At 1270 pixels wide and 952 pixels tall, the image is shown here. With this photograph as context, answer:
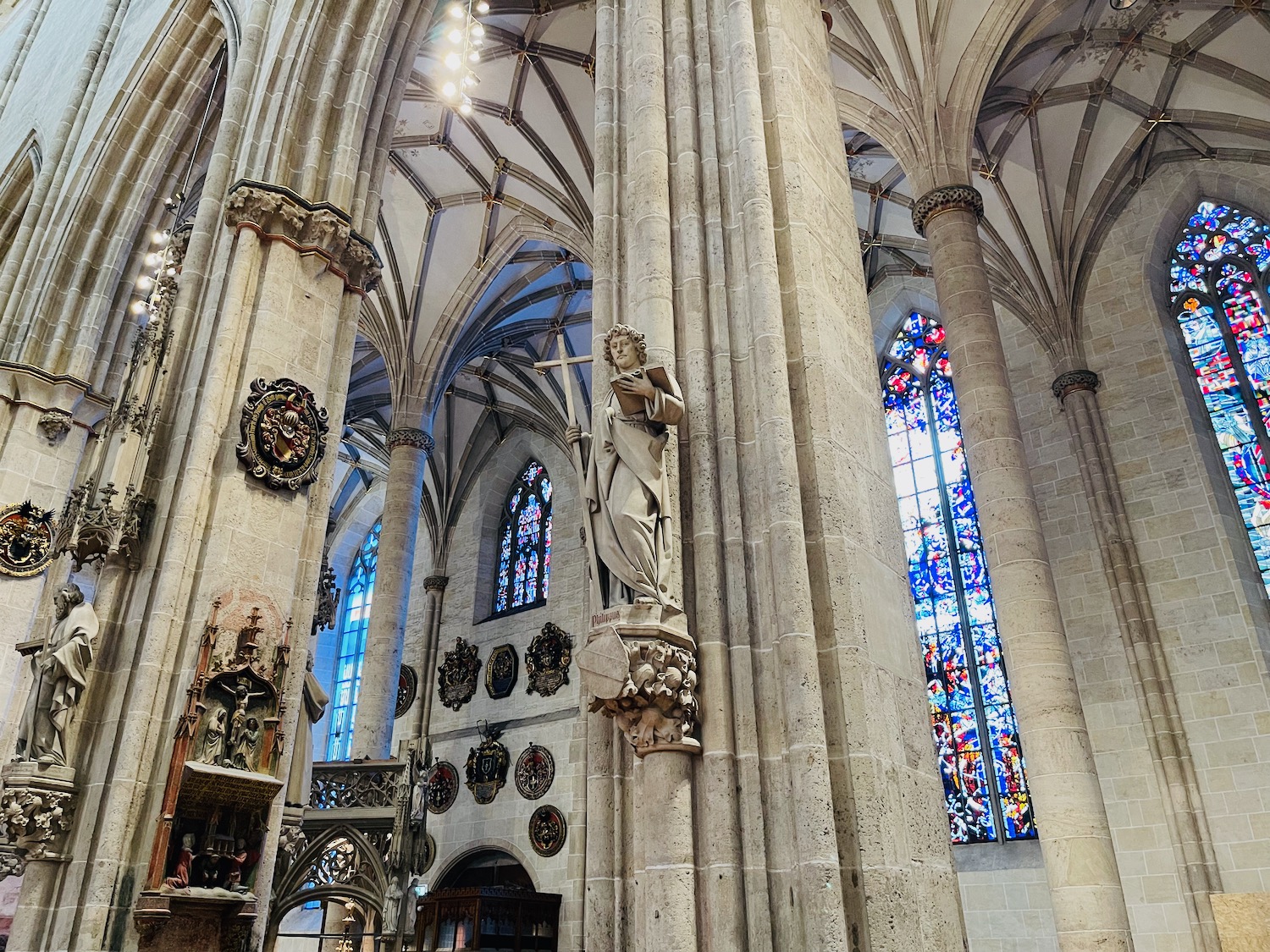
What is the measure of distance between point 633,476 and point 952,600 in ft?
36.5

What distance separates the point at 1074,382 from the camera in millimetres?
12859

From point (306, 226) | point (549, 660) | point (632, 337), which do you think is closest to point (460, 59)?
point (306, 226)

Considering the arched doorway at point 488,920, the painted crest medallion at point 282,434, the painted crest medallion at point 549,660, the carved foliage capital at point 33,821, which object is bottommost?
the arched doorway at point 488,920

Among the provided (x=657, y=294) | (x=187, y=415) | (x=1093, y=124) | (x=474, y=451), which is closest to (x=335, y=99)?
(x=187, y=415)

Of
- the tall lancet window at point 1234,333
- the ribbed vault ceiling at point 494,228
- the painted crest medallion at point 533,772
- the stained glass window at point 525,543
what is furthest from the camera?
the stained glass window at point 525,543

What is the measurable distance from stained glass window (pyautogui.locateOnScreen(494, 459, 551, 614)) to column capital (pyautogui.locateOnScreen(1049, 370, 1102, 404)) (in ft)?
31.2

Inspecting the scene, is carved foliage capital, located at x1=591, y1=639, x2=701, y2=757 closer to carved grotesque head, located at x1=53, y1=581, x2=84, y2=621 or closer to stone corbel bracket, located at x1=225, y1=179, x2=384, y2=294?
carved grotesque head, located at x1=53, y1=581, x2=84, y2=621

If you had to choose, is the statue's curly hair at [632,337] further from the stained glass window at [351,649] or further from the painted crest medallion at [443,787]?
the stained glass window at [351,649]

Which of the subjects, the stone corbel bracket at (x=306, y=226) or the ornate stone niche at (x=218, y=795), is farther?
the stone corbel bracket at (x=306, y=226)

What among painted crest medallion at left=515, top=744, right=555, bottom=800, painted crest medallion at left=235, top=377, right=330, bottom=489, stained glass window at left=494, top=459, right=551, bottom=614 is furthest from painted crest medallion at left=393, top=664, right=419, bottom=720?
painted crest medallion at left=235, top=377, right=330, bottom=489

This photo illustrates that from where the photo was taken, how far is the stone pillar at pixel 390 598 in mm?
12688

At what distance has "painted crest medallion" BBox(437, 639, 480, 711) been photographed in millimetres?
18078

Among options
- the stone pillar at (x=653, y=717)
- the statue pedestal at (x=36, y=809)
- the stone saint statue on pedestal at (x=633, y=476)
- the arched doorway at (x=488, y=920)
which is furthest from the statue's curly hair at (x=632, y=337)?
the arched doorway at (x=488, y=920)

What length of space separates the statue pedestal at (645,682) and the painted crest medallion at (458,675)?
49.5 ft
